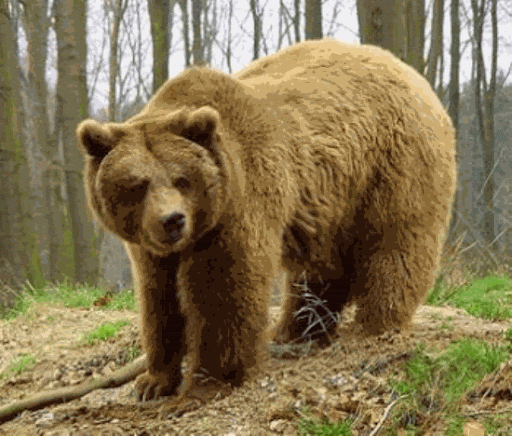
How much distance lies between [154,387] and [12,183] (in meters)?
5.75

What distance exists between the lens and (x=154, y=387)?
4285 millimetres

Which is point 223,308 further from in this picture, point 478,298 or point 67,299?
point 67,299

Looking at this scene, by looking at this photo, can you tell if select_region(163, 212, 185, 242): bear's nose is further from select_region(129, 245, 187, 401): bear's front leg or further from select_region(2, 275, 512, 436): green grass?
select_region(2, 275, 512, 436): green grass

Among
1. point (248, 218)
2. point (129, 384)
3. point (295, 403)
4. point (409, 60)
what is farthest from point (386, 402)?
point (409, 60)

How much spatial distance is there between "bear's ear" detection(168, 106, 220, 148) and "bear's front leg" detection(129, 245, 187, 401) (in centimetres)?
77

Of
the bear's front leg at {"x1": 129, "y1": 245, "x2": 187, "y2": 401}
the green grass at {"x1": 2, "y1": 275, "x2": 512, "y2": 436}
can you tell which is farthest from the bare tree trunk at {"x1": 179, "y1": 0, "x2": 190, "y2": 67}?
the bear's front leg at {"x1": 129, "y1": 245, "x2": 187, "y2": 401}

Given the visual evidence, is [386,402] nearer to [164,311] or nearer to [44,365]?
[164,311]

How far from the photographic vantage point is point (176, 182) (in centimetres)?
362

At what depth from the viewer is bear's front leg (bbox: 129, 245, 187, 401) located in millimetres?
4141

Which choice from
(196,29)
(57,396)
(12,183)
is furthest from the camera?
(196,29)

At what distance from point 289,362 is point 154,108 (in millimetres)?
1892

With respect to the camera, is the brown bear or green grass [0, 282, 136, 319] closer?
the brown bear

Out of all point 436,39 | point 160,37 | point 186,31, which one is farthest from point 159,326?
point 186,31

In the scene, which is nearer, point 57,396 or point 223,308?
point 223,308
